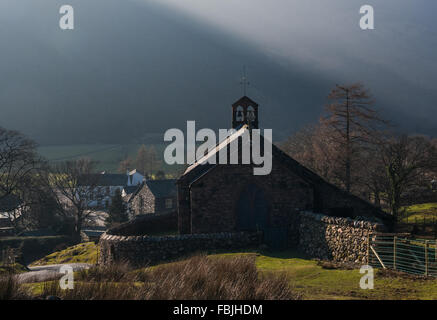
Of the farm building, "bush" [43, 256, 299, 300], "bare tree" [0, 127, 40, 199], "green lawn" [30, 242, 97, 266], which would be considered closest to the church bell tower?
"green lawn" [30, 242, 97, 266]

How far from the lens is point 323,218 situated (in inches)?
919

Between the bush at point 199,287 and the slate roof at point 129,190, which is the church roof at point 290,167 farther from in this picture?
the slate roof at point 129,190

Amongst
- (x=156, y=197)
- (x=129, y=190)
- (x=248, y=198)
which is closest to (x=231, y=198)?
(x=248, y=198)

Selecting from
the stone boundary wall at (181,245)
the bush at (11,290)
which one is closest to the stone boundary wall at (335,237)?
the stone boundary wall at (181,245)

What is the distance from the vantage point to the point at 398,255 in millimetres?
18297

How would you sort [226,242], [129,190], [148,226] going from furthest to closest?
[129,190]
[148,226]
[226,242]

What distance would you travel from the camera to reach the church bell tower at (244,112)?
3622 cm

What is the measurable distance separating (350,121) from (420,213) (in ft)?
45.6

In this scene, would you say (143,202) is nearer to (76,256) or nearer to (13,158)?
(76,256)

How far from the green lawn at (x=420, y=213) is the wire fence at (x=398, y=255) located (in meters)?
25.0

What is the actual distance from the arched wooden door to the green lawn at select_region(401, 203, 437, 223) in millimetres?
20712

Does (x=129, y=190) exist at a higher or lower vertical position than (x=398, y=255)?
lower

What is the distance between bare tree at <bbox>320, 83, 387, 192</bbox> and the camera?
4231 cm
